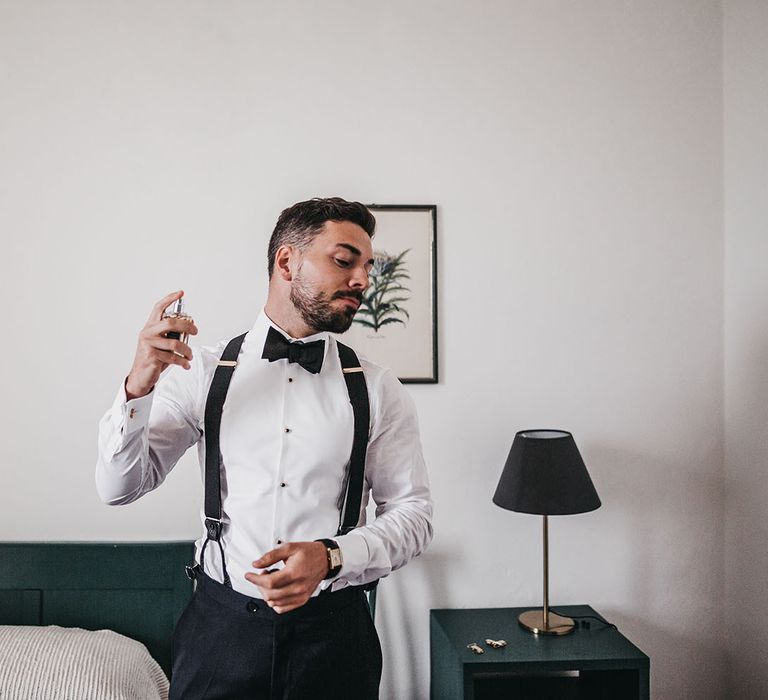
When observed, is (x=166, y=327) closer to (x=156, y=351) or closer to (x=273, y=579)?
(x=156, y=351)

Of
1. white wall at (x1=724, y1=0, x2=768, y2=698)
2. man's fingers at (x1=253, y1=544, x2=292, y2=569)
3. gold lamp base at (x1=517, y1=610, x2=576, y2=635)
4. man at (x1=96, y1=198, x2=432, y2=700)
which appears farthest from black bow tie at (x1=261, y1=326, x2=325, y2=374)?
white wall at (x1=724, y1=0, x2=768, y2=698)

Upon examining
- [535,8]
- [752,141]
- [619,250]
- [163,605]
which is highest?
[535,8]

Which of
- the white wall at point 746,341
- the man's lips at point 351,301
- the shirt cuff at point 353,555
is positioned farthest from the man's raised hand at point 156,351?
the white wall at point 746,341

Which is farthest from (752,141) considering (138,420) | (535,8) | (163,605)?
(163,605)

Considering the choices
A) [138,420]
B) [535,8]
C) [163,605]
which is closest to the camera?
[138,420]

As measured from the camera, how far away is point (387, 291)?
8.13ft

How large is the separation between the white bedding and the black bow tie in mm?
1101

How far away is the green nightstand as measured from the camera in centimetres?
204

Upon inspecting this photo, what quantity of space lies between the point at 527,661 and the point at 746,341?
1.34m

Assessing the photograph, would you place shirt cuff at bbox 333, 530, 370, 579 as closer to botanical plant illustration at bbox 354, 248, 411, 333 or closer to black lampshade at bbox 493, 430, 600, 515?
black lampshade at bbox 493, 430, 600, 515

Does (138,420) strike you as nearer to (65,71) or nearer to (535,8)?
(65,71)

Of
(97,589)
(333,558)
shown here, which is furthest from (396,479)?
(97,589)

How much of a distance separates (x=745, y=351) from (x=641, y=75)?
106 cm

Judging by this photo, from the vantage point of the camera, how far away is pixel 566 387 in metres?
2.53
